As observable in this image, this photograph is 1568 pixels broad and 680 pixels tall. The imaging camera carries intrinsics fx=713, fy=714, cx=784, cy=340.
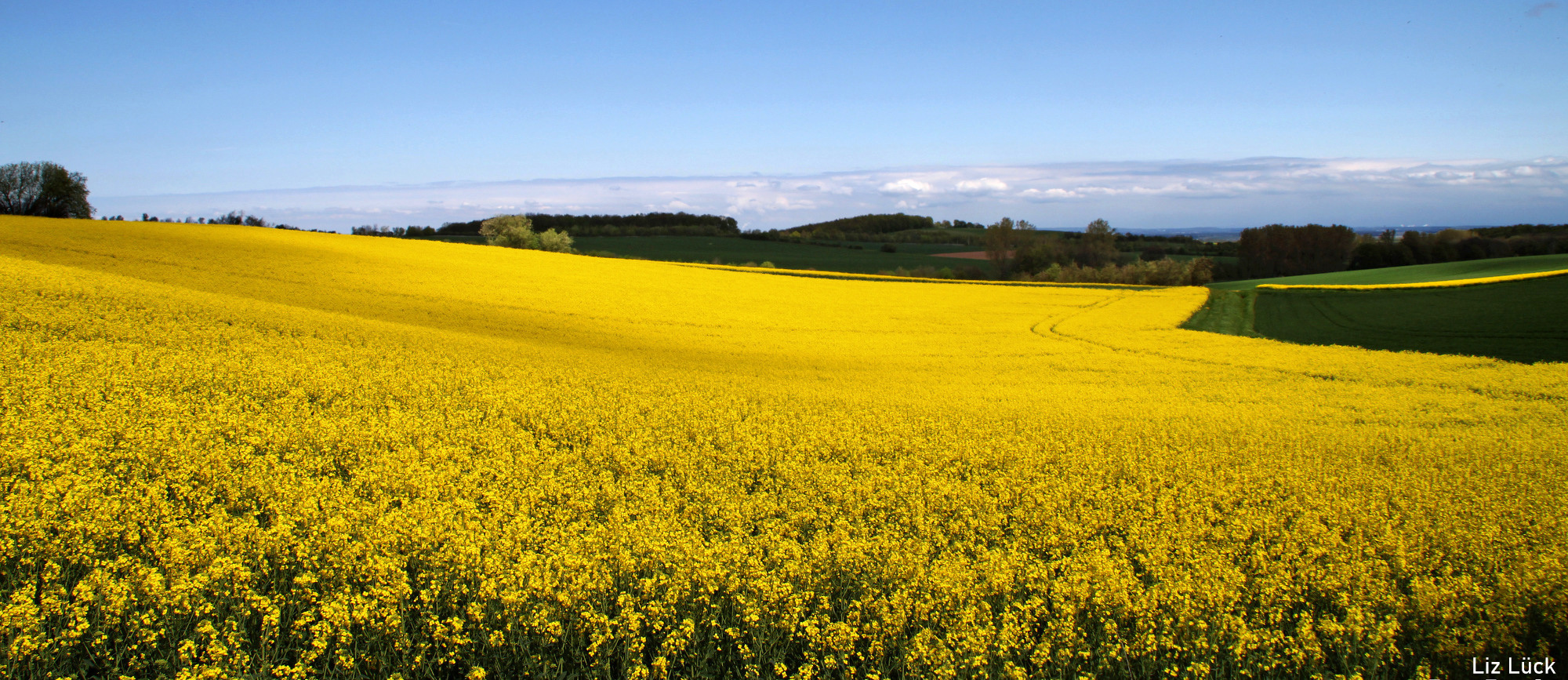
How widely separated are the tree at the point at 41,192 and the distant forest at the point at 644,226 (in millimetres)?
42275

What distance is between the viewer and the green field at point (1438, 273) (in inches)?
1613

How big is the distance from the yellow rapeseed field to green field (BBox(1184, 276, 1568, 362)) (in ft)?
23.4

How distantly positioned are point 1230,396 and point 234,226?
3658 centimetres

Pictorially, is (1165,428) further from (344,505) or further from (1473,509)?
(344,505)

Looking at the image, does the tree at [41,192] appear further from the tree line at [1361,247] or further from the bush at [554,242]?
the tree line at [1361,247]

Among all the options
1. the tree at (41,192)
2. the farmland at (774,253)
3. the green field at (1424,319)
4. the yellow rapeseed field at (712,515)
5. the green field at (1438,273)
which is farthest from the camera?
the farmland at (774,253)

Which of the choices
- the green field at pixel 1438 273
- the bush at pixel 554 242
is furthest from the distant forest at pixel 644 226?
the green field at pixel 1438 273

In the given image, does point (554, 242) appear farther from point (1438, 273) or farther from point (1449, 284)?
point (1438, 273)

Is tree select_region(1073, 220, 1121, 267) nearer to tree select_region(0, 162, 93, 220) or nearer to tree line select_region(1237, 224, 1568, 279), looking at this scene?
tree line select_region(1237, 224, 1568, 279)

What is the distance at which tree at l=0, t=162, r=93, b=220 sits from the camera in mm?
35688

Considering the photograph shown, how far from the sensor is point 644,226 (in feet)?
313

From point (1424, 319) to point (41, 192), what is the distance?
199 ft

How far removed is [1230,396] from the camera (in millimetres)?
12250

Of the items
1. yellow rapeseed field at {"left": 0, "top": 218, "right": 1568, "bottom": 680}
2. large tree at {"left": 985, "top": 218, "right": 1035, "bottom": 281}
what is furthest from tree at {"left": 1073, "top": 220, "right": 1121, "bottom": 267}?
yellow rapeseed field at {"left": 0, "top": 218, "right": 1568, "bottom": 680}
